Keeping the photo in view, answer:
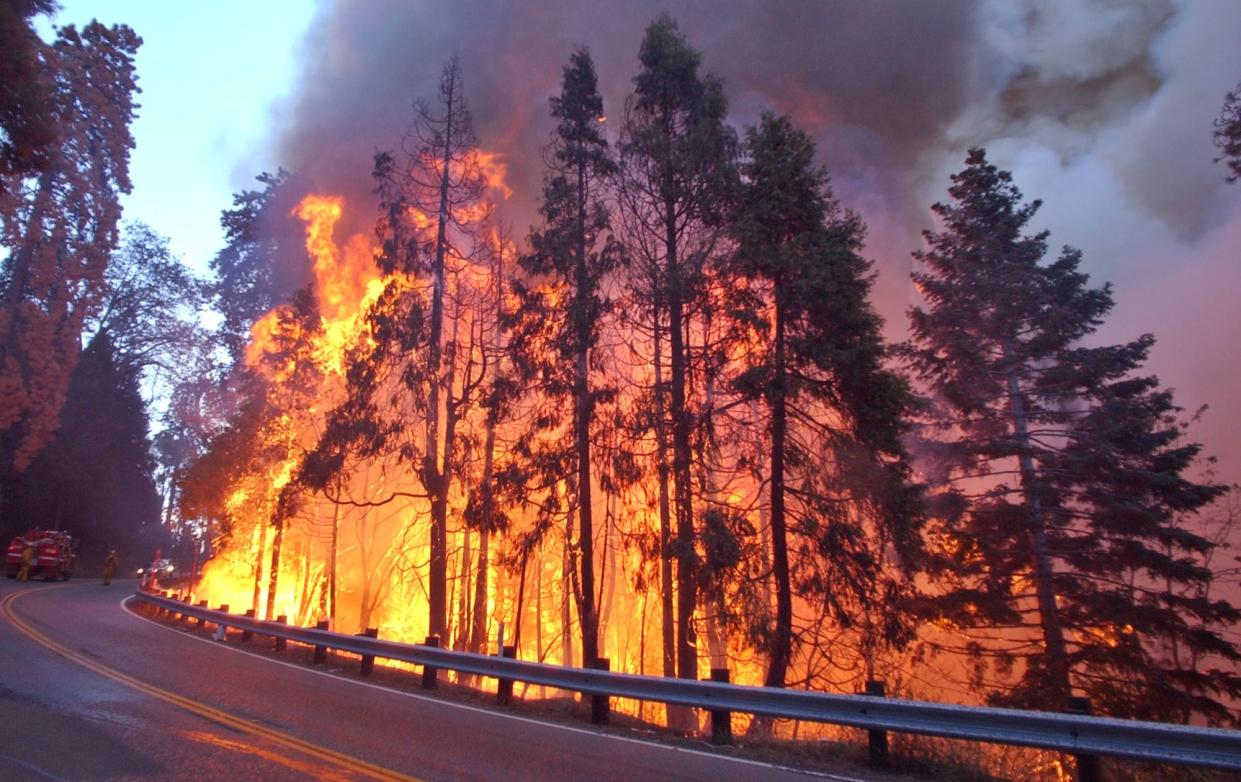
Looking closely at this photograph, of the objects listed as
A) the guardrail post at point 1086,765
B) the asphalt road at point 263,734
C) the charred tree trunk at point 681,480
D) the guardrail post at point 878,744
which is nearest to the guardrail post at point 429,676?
the asphalt road at point 263,734

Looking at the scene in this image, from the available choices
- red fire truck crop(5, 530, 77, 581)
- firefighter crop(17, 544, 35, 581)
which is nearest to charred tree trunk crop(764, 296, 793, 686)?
firefighter crop(17, 544, 35, 581)

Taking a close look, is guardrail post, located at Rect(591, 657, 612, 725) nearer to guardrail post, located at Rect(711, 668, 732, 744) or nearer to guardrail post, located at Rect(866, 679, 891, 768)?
guardrail post, located at Rect(711, 668, 732, 744)

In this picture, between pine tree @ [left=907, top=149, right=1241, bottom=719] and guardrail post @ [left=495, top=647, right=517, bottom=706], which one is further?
pine tree @ [left=907, top=149, right=1241, bottom=719]

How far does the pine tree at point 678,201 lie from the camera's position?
15836 millimetres

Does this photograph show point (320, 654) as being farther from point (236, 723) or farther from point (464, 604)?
point (464, 604)

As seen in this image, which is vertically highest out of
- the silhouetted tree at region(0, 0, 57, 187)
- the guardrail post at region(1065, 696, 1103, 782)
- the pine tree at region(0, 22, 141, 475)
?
the pine tree at region(0, 22, 141, 475)

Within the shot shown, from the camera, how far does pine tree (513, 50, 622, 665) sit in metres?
18.0

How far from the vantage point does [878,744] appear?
7273mm

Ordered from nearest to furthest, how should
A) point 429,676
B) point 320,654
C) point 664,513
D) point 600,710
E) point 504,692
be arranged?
point 600,710
point 504,692
point 429,676
point 320,654
point 664,513

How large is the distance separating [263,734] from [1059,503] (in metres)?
19.6

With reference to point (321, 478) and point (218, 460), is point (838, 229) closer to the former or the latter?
point (321, 478)

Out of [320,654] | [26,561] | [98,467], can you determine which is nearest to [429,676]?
[320,654]

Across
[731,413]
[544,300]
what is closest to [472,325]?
[544,300]

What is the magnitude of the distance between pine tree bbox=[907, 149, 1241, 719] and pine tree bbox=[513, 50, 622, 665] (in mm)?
9564
